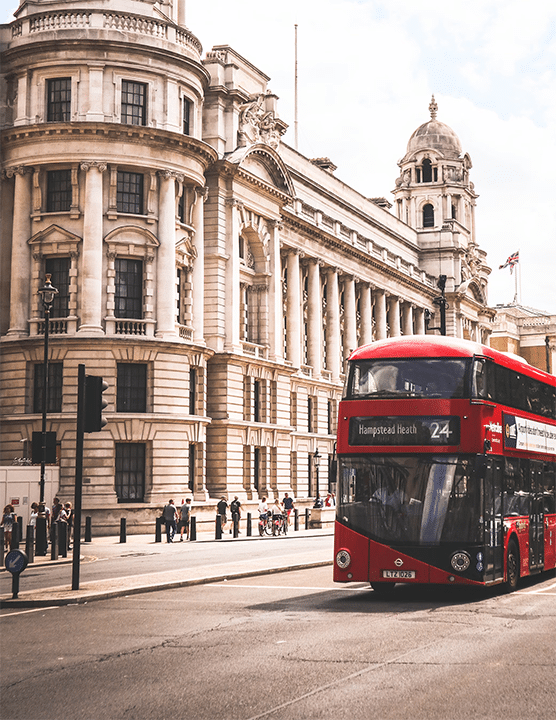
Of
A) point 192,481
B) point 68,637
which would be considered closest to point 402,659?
point 68,637

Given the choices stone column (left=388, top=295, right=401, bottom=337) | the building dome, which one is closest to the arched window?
the building dome

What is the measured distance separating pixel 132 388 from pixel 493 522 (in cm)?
2833

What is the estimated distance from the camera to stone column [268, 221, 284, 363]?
182 feet

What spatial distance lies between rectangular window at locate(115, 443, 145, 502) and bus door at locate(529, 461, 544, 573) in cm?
2481

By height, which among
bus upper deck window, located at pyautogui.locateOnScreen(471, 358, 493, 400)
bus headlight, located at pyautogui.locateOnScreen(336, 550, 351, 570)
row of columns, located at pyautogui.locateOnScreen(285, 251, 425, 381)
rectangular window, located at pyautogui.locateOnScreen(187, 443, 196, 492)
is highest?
row of columns, located at pyautogui.locateOnScreen(285, 251, 425, 381)

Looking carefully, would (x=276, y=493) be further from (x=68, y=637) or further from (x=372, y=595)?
(x=68, y=637)

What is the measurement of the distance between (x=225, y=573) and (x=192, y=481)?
2452 cm

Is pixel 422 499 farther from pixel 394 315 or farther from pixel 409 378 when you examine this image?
pixel 394 315

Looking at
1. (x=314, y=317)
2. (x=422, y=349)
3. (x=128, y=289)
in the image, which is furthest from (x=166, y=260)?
(x=422, y=349)

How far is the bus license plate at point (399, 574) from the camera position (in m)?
16.6

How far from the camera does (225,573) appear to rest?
22.1 metres

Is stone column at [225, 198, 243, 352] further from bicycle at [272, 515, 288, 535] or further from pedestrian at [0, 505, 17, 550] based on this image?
pedestrian at [0, 505, 17, 550]

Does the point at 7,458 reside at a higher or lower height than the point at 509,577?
higher

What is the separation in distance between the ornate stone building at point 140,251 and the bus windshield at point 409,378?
2602 centimetres
